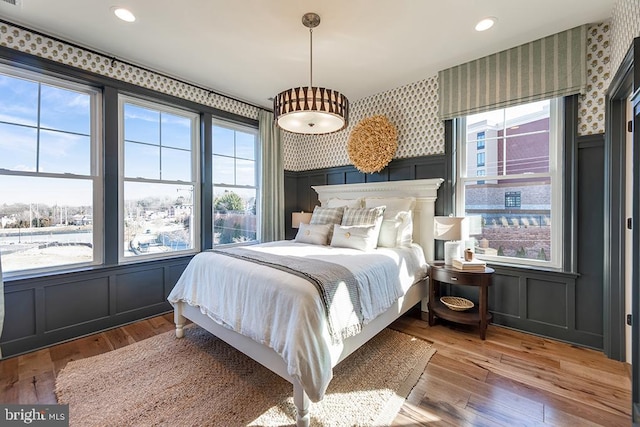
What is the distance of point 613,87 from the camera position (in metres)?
2.09

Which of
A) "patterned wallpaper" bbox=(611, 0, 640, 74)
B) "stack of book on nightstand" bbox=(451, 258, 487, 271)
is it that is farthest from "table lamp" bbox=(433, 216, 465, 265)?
"patterned wallpaper" bbox=(611, 0, 640, 74)

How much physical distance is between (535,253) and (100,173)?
446cm

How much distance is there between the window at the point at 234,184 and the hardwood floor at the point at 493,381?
1684 millimetres

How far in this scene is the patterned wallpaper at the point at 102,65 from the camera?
7.67 ft

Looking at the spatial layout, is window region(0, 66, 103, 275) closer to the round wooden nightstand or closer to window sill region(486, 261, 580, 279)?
the round wooden nightstand

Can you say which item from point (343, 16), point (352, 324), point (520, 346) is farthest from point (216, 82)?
point (520, 346)

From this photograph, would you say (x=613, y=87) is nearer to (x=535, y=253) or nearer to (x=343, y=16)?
(x=535, y=253)

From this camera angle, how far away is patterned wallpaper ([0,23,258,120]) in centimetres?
234

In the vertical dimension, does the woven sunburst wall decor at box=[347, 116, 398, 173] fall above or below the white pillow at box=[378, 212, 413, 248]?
above

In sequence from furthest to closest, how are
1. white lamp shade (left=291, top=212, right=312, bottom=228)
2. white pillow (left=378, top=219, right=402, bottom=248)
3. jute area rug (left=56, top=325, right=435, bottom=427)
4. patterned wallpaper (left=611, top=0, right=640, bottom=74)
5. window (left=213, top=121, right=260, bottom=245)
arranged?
white lamp shade (left=291, top=212, right=312, bottom=228) → window (left=213, top=121, right=260, bottom=245) → white pillow (left=378, top=219, right=402, bottom=248) → patterned wallpaper (left=611, top=0, right=640, bottom=74) → jute area rug (left=56, top=325, right=435, bottom=427)

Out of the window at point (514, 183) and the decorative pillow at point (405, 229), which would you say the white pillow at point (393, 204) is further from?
the window at point (514, 183)

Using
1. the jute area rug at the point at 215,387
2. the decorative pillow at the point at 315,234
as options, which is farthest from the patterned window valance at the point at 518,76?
the jute area rug at the point at 215,387

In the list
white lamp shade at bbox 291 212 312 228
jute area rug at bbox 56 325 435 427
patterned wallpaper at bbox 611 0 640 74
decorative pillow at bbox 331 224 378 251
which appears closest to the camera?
jute area rug at bbox 56 325 435 427

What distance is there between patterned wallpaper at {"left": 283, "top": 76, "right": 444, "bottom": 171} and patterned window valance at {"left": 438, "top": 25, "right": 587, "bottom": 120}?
166mm
